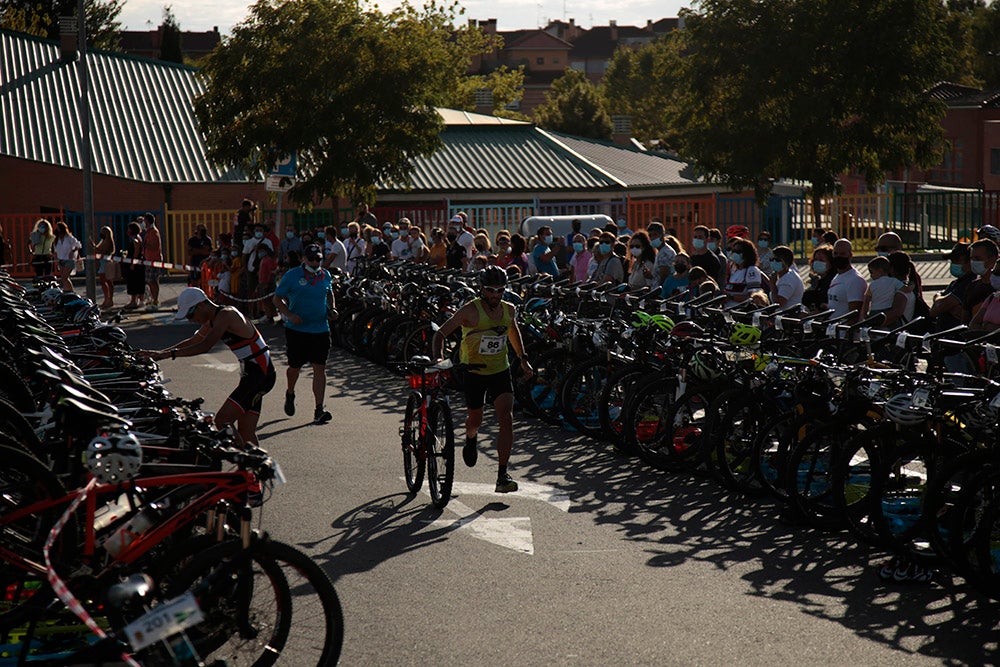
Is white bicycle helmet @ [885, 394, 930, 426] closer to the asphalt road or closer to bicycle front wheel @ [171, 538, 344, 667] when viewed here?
the asphalt road

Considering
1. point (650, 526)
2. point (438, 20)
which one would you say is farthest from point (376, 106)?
point (650, 526)

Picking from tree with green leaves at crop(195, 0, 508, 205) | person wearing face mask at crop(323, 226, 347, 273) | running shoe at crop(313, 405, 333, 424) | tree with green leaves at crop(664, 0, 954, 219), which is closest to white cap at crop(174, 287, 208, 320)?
running shoe at crop(313, 405, 333, 424)

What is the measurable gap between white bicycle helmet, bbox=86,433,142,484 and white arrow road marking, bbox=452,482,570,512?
4702mm

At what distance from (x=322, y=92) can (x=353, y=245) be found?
6.98 m

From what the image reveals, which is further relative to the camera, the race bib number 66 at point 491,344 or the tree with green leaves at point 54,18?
the tree with green leaves at point 54,18

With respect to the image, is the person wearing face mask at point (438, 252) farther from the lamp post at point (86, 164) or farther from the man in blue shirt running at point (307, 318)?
the man in blue shirt running at point (307, 318)

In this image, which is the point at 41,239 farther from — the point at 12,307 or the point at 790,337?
the point at 790,337

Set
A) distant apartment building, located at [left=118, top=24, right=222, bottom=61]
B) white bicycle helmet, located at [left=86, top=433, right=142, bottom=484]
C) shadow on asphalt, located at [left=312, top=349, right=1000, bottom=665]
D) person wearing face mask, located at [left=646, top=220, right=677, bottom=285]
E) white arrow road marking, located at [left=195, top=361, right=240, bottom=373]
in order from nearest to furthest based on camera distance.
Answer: white bicycle helmet, located at [left=86, top=433, right=142, bottom=484], shadow on asphalt, located at [left=312, top=349, right=1000, bottom=665], person wearing face mask, located at [left=646, top=220, right=677, bottom=285], white arrow road marking, located at [left=195, top=361, right=240, bottom=373], distant apartment building, located at [left=118, top=24, right=222, bottom=61]

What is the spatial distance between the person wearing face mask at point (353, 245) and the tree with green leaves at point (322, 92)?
5.88 m

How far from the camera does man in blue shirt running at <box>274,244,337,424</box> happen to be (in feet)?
43.3

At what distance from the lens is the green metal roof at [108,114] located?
35.3 m

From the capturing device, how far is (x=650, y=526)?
30.3 ft

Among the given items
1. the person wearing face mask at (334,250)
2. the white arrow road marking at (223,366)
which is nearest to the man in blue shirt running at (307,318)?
the white arrow road marking at (223,366)

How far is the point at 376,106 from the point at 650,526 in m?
20.8
